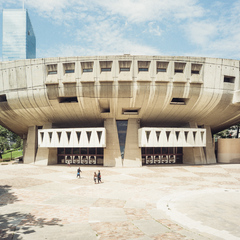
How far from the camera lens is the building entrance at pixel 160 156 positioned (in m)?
33.9

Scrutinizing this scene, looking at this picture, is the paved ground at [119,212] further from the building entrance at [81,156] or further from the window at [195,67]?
the window at [195,67]

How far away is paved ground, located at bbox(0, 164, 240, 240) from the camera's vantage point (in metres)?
7.92

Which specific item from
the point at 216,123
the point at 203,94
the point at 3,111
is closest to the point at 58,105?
the point at 3,111

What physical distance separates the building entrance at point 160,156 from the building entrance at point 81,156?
796cm

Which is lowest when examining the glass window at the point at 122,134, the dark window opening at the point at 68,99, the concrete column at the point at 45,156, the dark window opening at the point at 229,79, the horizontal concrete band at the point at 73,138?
the concrete column at the point at 45,156

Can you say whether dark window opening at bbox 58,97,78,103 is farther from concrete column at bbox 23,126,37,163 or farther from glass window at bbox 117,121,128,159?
glass window at bbox 117,121,128,159

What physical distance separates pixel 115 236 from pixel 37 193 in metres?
9.04

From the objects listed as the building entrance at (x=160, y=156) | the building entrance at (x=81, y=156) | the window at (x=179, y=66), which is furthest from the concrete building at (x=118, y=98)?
the building entrance at (x=160, y=156)

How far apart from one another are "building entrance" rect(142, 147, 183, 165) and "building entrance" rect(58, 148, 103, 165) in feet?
26.1

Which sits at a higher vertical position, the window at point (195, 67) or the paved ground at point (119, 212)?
the window at point (195, 67)

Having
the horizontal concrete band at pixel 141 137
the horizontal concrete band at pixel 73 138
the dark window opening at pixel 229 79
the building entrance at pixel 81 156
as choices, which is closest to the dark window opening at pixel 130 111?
the horizontal concrete band at pixel 141 137

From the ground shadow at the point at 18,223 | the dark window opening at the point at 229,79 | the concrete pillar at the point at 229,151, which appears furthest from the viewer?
the concrete pillar at the point at 229,151

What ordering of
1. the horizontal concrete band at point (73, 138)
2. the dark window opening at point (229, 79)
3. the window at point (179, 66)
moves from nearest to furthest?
the window at point (179, 66)
the horizontal concrete band at point (73, 138)
the dark window opening at point (229, 79)

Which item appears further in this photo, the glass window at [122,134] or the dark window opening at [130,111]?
the glass window at [122,134]
